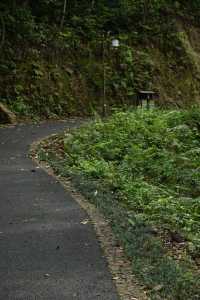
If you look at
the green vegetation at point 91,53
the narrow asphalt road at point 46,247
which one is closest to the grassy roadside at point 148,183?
the narrow asphalt road at point 46,247

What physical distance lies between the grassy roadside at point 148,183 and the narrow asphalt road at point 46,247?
1.47 feet

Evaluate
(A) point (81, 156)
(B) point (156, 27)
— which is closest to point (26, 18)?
(B) point (156, 27)

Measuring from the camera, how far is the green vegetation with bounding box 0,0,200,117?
27.8m

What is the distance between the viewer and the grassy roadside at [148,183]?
250 inches

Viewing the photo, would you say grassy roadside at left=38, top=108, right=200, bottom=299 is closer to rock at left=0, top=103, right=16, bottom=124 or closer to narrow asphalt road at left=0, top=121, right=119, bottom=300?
narrow asphalt road at left=0, top=121, right=119, bottom=300

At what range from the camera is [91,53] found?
31109 mm

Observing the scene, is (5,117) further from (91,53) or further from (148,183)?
(148,183)

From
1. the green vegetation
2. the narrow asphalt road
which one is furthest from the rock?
the narrow asphalt road

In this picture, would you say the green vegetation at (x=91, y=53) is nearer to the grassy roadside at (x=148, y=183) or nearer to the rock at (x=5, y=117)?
the rock at (x=5, y=117)

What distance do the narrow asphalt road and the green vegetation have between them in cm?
1551

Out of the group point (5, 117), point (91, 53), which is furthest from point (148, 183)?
point (91, 53)

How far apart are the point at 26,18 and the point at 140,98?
7338mm

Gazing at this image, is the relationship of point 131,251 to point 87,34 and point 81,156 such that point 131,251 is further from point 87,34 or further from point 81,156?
point 87,34

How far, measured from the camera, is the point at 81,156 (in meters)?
14.2
